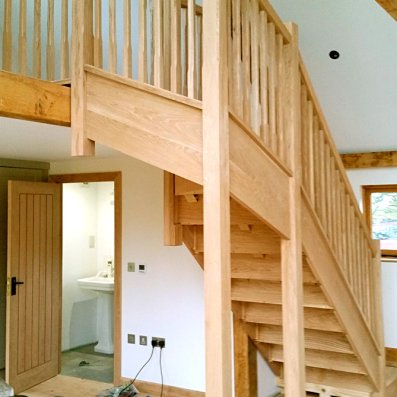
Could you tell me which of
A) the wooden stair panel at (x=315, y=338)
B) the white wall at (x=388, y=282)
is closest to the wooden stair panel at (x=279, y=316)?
the wooden stair panel at (x=315, y=338)

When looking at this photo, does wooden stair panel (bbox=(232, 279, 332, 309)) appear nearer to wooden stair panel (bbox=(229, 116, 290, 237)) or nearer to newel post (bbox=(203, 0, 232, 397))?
wooden stair panel (bbox=(229, 116, 290, 237))

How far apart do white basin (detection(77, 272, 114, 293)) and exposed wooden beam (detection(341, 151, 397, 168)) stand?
2941 millimetres

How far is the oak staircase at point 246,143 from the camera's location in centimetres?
229

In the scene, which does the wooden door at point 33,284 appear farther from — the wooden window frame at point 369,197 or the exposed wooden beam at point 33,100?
the wooden window frame at point 369,197

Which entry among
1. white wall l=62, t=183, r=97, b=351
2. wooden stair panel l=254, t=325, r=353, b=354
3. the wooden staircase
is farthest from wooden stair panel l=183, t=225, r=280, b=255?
white wall l=62, t=183, r=97, b=351

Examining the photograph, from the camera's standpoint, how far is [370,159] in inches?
201

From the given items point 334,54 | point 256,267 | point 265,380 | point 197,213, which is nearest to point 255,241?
point 256,267

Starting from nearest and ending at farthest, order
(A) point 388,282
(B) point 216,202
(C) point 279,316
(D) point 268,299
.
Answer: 1. (B) point 216,202
2. (D) point 268,299
3. (C) point 279,316
4. (A) point 388,282

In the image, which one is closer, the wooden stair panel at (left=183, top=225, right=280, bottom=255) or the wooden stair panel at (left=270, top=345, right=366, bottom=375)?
the wooden stair panel at (left=183, top=225, right=280, bottom=255)

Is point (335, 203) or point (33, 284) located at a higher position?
point (335, 203)

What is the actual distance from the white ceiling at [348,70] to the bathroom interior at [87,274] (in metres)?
1.42

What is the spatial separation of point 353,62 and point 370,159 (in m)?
1.11

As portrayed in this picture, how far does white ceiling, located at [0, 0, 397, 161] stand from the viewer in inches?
162

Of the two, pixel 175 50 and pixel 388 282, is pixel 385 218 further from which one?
pixel 175 50
